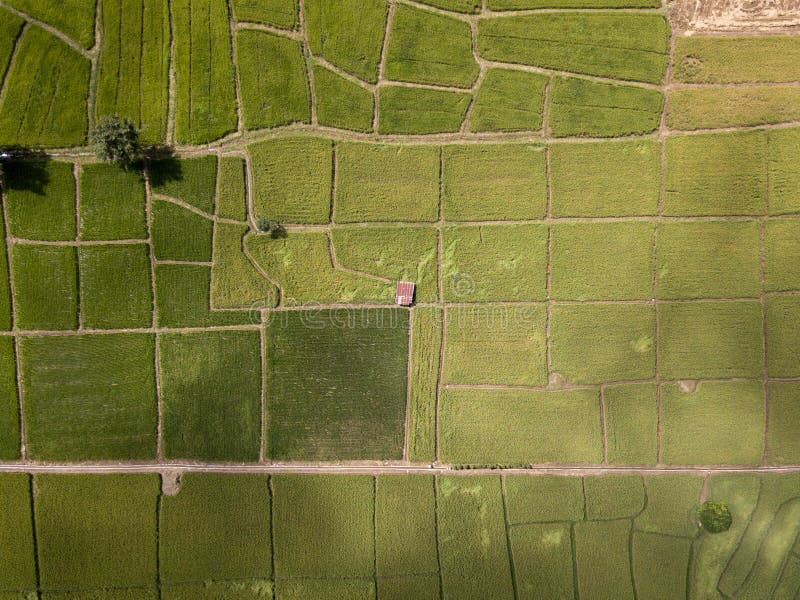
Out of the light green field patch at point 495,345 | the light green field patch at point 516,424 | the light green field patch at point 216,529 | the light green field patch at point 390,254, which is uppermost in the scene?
the light green field patch at point 390,254

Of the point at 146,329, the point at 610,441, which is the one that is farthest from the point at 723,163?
the point at 146,329

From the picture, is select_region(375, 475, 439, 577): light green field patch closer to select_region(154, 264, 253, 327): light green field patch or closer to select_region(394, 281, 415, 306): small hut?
select_region(394, 281, 415, 306): small hut

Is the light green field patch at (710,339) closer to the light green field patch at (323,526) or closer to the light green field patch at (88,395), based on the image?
the light green field patch at (323,526)

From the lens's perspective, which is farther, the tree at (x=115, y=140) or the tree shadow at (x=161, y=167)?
the tree shadow at (x=161, y=167)

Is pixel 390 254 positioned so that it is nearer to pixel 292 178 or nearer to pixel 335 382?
pixel 292 178

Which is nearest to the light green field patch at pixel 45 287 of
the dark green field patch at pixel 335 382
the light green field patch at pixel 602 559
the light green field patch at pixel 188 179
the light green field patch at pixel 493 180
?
the light green field patch at pixel 188 179

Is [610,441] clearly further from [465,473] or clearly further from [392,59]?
[392,59]

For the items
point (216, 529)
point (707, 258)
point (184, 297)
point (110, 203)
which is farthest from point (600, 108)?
point (216, 529)
